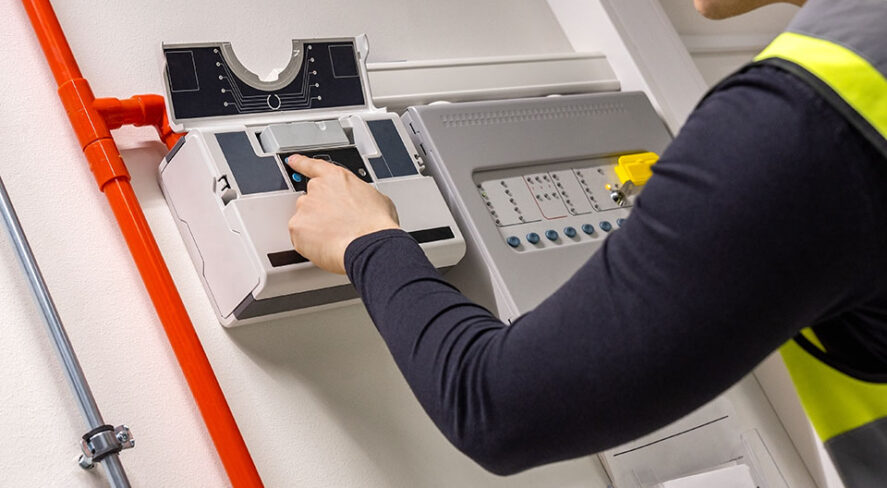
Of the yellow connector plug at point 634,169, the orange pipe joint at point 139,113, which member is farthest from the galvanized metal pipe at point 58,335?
the yellow connector plug at point 634,169

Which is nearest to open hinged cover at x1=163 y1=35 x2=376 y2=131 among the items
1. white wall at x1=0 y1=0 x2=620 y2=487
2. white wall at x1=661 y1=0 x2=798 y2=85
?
white wall at x1=0 y1=0 x2=620 y2=487

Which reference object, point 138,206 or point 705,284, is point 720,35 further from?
point 705,284

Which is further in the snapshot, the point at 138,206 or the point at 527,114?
the point at 527,114

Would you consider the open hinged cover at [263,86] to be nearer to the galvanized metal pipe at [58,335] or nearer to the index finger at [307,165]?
the index finger at [307,165]

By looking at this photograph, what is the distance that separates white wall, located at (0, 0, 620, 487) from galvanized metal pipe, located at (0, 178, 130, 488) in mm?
33

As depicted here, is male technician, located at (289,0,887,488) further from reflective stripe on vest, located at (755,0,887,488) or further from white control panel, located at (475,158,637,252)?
white control panel, located at (475,158,637,252)

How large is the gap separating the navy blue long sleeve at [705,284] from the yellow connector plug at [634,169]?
709 millimetres

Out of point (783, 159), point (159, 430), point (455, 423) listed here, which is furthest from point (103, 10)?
point (783, 159)

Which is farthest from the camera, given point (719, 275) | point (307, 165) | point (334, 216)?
point (307, 165)

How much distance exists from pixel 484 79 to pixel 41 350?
2.74 ft

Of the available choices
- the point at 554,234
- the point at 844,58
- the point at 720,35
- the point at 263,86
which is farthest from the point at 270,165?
the point at 720,35

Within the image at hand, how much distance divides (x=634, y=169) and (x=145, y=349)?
0.78 metres

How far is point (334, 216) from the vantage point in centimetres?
97

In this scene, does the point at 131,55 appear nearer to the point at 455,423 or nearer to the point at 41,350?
the point at 41,350
